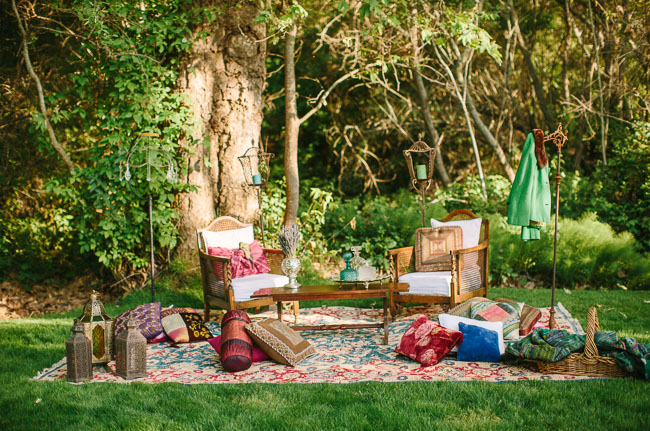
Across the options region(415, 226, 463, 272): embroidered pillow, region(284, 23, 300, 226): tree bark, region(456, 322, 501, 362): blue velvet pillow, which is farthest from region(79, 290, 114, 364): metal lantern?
region(284, 23, 300, 226): tree bark

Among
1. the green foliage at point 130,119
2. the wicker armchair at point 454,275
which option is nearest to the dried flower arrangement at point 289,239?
the wicker armchair at point 454,275

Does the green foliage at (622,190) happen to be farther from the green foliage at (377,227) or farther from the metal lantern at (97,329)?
the metal lantern at (97,329)

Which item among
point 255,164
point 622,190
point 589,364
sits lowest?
point 589,364

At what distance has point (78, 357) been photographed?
3.70 meters


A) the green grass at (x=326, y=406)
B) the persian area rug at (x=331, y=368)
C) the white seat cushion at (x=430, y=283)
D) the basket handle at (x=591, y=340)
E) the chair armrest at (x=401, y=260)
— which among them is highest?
the chair armrest at (x=401, y=260)

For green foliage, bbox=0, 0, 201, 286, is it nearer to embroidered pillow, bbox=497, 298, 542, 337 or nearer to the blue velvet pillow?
the blue velvet pillow

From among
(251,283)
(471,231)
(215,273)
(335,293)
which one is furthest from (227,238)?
(471,231)

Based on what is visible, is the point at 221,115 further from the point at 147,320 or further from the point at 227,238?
the point at 147,320

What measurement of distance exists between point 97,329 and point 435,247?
3.19 m

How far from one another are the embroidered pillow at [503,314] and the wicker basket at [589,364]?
33.0 inches

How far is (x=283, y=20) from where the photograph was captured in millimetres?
6590

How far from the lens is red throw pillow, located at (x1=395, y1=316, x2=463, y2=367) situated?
4.01m

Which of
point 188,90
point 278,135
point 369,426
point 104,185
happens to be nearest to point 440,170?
point 278,135

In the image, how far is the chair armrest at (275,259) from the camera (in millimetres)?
5891
